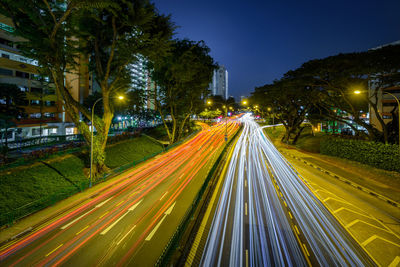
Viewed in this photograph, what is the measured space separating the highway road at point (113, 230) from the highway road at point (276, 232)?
2.74 m

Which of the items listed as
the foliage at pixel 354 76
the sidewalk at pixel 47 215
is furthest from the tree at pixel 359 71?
the sidewalk at pixel 47 215

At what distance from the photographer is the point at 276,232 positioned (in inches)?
348

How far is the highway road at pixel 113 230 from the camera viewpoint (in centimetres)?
739

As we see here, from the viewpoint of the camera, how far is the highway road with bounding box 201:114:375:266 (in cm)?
714

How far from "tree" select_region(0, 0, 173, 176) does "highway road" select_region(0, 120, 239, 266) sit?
686cm

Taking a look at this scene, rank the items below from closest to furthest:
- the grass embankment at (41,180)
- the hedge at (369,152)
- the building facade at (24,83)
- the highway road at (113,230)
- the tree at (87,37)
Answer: the highway road at (113,230), the grass embankment at (41,180), the tree at (87,37), the hedge at (369,152), the building facade at (24,83)

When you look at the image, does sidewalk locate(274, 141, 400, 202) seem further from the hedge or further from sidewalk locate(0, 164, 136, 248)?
sidewalk locate(0, 164, 136, 248)

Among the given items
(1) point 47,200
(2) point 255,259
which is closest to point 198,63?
(1) point 47,200

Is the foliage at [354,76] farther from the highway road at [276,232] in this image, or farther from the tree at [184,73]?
the tree at [184,73]

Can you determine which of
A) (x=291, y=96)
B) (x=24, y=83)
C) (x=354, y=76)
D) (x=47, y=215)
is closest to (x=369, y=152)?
(x=354, y=76)

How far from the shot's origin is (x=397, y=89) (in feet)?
129

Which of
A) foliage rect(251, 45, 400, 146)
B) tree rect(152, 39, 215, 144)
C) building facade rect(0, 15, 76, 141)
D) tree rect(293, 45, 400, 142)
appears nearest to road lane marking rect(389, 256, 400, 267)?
foliage rect(251, 45, 400, 146)

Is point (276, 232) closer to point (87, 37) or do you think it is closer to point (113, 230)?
point (113, 230)

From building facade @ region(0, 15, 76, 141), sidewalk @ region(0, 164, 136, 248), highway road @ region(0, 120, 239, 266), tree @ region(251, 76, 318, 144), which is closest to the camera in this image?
highway road @ region(0, 120, 239, 266)
